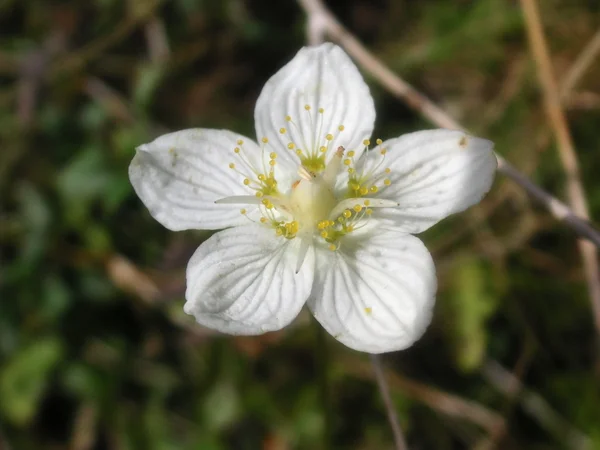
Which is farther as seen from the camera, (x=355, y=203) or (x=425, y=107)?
(x=425, y=107)

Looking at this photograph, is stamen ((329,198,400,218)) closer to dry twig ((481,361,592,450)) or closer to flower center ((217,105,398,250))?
flower center ((217,105,398,250))

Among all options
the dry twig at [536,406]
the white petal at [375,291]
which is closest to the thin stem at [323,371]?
the white petal at [375,291]

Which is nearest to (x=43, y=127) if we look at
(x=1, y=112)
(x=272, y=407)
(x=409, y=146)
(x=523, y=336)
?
(x=1, y=112)

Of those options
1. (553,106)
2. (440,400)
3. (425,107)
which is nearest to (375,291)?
(425,107)

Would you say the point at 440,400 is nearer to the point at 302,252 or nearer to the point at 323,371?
the point at 323,371

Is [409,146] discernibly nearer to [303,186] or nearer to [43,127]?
[303,186]

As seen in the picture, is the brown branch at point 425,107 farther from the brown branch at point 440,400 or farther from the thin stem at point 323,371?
the brown branch at point 440,400

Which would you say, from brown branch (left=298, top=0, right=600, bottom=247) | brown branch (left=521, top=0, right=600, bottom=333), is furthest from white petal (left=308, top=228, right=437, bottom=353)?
brown branch (left=521, top=0, right=600, bottom=333)
